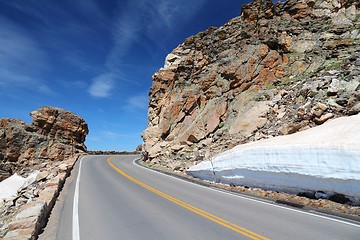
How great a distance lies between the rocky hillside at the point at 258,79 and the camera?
830 inches

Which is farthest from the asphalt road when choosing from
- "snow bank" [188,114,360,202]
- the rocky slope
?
the rocky slope

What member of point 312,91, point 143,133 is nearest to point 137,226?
point 312,91

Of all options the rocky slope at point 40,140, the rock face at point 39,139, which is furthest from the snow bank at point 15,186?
the rock face at point 39,139

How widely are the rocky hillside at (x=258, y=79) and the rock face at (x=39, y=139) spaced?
27.6 m

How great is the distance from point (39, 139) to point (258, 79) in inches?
1870

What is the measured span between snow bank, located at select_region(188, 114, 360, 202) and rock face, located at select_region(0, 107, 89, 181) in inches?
1908

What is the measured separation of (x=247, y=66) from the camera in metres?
30.5

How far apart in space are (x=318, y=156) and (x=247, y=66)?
21384 mm

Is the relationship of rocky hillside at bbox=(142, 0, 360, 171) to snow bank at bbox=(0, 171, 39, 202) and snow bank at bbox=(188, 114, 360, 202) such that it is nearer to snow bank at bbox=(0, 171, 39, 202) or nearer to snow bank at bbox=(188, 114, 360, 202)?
snow bank at bbox=(188, 114, 360, 202)

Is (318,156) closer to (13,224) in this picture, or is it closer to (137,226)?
(137,226)

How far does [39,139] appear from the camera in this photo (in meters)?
57.1

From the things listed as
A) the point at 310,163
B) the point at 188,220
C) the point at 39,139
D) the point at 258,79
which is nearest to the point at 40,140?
the point at 39,139

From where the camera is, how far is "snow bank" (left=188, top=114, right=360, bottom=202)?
369 inches

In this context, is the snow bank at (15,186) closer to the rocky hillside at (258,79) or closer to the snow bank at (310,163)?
the rocky hillside at (258,79)
